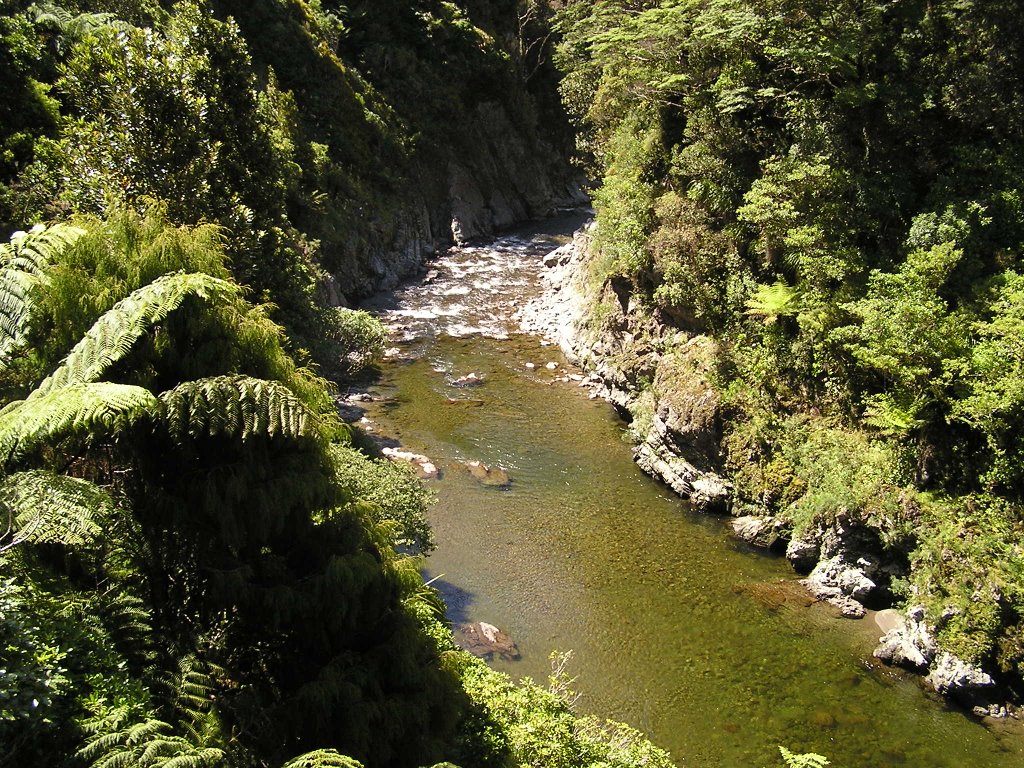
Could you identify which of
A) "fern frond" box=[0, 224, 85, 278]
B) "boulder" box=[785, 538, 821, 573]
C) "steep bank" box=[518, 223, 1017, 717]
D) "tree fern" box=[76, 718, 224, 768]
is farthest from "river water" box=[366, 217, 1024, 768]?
"fern frond" box=[0, 224, 85, 278]

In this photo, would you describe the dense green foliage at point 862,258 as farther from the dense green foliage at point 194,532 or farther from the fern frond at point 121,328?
the fern frond at point 121,328

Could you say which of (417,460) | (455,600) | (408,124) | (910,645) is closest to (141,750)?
(455,600)

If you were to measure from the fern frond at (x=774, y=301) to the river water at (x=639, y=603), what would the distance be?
16.4 feet

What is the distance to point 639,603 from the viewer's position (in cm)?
1336

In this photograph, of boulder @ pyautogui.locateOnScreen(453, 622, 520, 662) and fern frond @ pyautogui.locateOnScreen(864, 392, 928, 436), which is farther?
fern frond @ pyautogui.locateOnScreen(864, 392, 928, 436)

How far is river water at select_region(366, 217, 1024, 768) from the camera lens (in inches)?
418

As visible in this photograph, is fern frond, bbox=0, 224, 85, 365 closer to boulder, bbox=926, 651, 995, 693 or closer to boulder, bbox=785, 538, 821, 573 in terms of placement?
boulder, bbox=926, 651, 995, 693

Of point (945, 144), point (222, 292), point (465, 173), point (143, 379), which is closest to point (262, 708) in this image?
point (143, 379)

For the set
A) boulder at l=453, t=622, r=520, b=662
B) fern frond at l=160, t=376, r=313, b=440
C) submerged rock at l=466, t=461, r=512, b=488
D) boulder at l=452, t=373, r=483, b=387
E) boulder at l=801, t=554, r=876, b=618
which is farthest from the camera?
boulder at l=452, t=373, r=483, b=387

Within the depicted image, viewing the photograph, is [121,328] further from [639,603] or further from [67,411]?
[639,603]

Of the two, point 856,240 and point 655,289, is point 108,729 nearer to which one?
point 856,240

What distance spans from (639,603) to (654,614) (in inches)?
15.4

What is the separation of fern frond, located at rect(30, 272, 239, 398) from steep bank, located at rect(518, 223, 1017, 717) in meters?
12.6

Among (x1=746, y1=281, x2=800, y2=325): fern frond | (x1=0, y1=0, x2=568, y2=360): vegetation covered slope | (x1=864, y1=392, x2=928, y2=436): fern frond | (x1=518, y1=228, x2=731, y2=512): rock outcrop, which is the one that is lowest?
(x1=518, y1=228, x2=731, y2=512): rock outcrop
